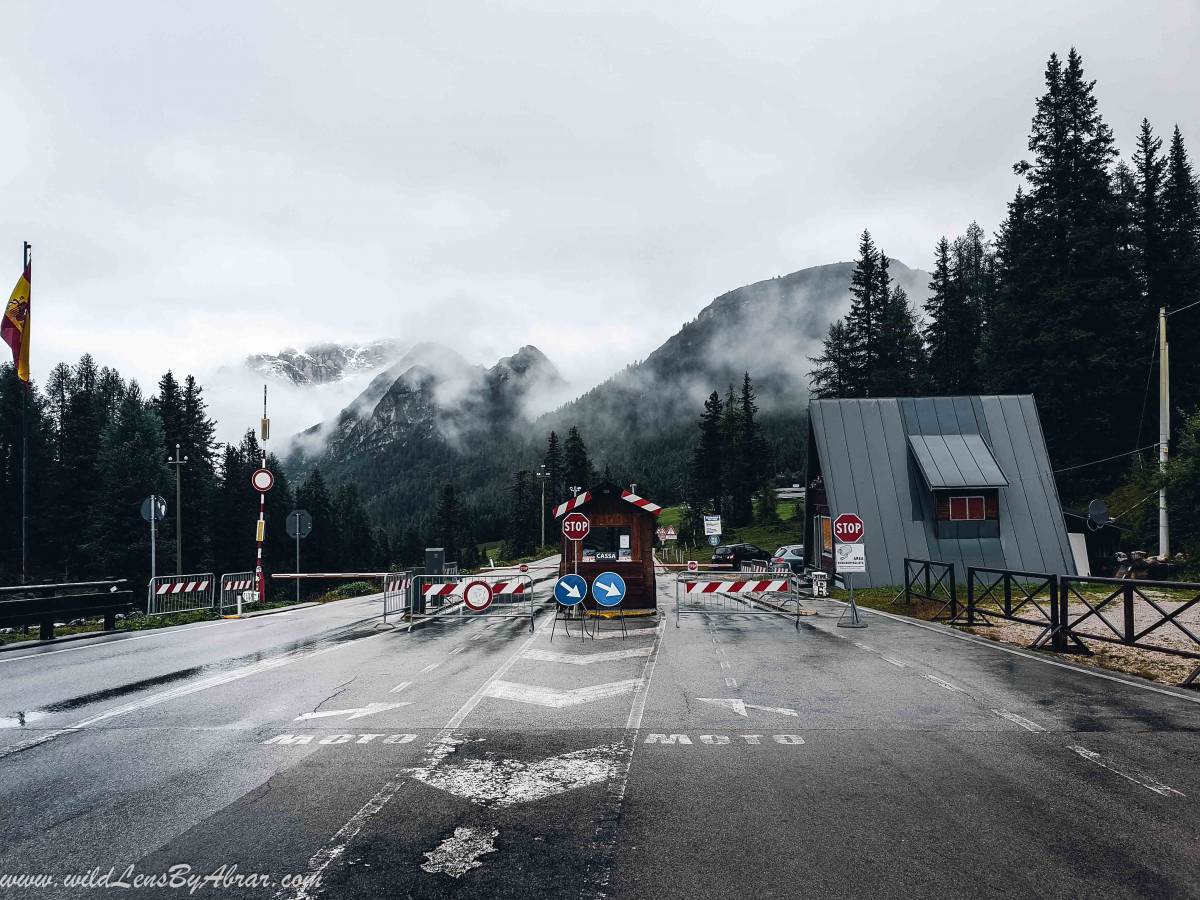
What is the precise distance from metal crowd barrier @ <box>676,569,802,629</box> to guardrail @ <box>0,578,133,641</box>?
1318cm

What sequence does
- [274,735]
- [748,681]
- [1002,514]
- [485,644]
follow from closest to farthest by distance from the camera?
[274,735] < [748,681] < [485,644] < [1002,514]

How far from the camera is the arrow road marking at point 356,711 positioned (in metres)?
8.53

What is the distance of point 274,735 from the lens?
25.2 ft

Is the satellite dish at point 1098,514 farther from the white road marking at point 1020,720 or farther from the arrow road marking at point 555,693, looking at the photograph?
the arrow road marking at point 555,693

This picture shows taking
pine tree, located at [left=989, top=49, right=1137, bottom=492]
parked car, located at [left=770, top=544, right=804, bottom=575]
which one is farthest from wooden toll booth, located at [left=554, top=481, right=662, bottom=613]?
pine tree, located at [left=989, top=49, right=1137, bottom=492]

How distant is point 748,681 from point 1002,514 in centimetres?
2158

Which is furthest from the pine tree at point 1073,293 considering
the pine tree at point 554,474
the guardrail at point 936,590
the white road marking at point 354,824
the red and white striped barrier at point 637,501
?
the pine tree at point 554,474

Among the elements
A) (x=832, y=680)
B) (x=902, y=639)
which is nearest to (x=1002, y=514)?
(x=902, y=639)

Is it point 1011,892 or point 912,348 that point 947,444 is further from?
point 912,348

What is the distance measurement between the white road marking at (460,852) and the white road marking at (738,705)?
14.3 ft

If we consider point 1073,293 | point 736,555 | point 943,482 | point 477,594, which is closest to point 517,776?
point 477,594

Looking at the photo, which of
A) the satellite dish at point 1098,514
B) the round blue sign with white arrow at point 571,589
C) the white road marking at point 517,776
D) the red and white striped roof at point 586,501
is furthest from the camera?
the satellite dish at point 1098,514

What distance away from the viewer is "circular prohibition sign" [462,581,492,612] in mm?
16562

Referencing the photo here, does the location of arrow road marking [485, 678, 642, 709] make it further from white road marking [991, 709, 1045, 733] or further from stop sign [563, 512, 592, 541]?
stop sign [563, 512, 592, 541]
